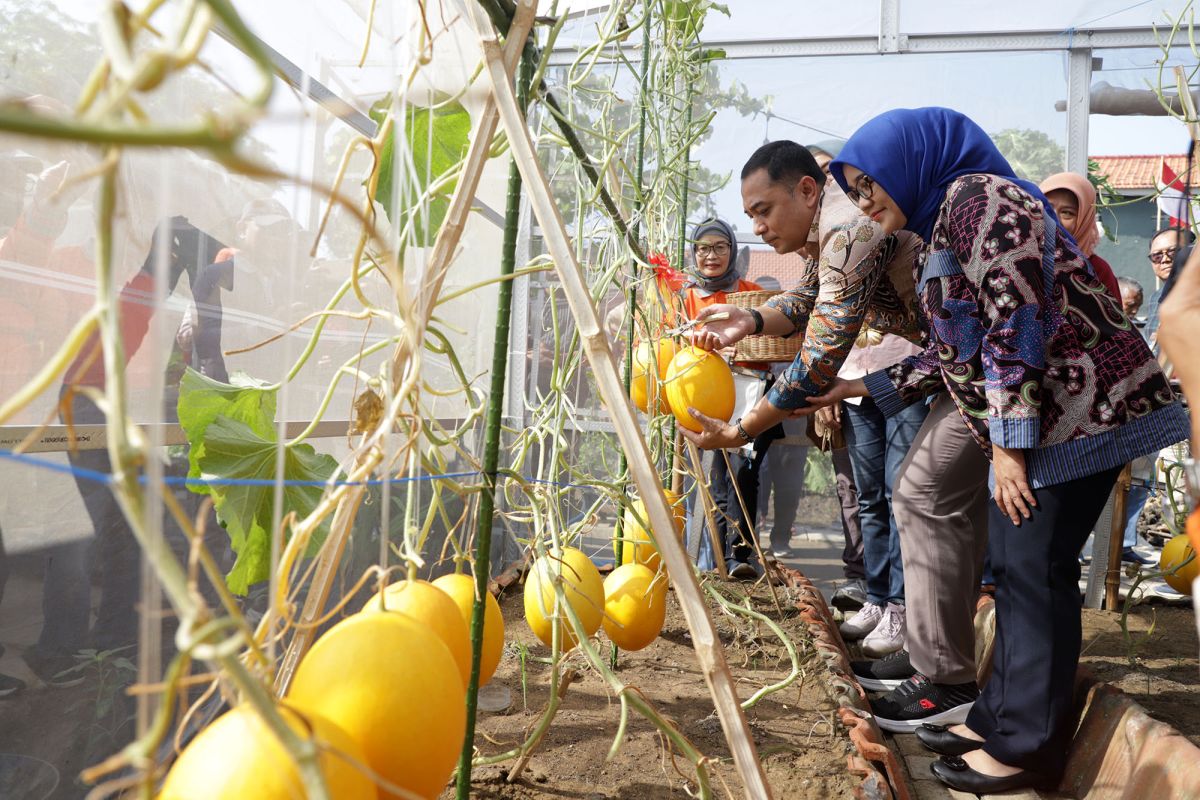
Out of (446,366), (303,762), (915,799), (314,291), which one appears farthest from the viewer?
(446,366)

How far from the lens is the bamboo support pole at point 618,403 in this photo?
69cm

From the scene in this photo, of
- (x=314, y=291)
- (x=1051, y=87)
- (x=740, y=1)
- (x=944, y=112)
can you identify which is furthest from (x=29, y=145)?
(x=1051, y=87)

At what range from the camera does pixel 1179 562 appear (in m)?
2.66

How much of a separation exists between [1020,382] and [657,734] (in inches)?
32.4

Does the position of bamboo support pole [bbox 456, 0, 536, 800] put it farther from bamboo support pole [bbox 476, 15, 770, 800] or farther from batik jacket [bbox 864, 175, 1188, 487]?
batik jacket [bbox 864, 175, 1188, 487]

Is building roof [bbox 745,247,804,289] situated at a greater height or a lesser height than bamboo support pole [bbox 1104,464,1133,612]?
greater

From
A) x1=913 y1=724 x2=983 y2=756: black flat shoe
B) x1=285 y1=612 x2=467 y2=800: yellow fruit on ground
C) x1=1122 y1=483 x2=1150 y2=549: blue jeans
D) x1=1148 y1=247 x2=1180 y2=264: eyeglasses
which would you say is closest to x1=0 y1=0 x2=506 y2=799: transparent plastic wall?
x1=285 y1=612 x2=467 y2=800: yellow fruit on ground

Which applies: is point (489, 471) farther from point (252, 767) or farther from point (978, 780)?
point (978, 780)

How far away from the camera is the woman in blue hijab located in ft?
4.71

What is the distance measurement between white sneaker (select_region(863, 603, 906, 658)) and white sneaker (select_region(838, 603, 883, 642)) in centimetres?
13

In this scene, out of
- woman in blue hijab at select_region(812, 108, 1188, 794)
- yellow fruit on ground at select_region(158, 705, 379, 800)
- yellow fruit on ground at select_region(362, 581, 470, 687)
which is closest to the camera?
yellow fruit on ground at select_region(158, 705, 379, 800)

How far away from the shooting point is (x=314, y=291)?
6.01 feet

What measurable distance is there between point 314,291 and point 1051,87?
3.87m

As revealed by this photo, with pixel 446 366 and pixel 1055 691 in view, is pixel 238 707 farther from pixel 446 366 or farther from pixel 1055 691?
pixel 446 366
